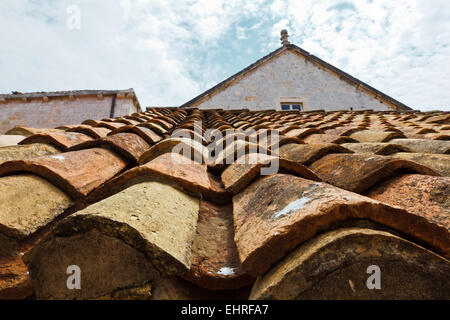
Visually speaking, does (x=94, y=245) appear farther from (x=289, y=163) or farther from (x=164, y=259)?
(x=289, y=163)

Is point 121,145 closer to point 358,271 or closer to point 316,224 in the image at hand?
point 316,224

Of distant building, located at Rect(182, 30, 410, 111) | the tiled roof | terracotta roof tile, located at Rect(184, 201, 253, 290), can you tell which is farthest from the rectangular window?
terracotta roof tile, located at Rect(184, 201, 253, 290)

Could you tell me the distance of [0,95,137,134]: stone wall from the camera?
25.4 feet

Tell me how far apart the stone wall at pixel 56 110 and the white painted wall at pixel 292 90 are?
3339 millimetres

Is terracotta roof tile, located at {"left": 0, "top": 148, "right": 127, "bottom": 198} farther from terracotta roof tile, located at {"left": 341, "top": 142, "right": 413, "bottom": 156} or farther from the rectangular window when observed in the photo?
the rectangular window

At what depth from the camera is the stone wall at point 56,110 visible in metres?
7.74

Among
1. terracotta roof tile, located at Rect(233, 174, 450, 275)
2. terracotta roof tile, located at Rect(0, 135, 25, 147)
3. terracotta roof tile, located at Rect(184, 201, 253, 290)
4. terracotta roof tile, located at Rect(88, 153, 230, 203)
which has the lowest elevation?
terracotta roof tile, located at Rect(184, 201, 253, 290)

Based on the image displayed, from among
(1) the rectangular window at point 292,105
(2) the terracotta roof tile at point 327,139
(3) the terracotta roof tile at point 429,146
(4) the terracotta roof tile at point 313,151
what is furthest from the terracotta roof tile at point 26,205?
(1) the rectangular window at point 292,105

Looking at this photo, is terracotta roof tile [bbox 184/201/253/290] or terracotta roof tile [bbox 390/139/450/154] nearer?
terracotta roof tile [bbox 184/201/253/290]

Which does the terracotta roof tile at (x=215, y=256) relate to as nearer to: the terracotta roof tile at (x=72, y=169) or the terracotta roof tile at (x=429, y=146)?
the terracotta roof tile at (x=72, y=169)

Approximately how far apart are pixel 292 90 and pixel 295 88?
6.1 inches

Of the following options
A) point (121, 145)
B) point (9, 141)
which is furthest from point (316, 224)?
point (9, 141)

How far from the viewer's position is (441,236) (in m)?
0.72
